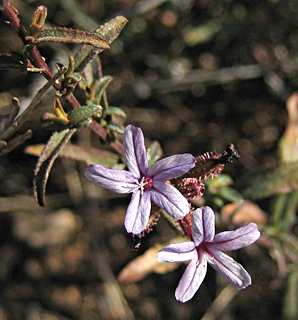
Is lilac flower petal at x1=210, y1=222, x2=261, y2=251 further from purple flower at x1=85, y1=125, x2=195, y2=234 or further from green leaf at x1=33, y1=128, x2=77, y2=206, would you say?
green leaf at x1=33, y1=128, x2=77, y2=206

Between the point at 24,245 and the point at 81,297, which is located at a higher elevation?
the point at 24,245

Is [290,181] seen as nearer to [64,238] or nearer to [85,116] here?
[85,116]

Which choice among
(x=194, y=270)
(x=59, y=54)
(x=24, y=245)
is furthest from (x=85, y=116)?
(x=24, y=245)

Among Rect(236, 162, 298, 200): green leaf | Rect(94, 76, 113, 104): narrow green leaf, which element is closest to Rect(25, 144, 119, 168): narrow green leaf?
Rect(94, 76, 113, 104): narrow green leaf

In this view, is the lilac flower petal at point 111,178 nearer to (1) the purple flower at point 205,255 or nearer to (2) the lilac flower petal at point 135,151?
(2) the lilac flower petal at point 135,151

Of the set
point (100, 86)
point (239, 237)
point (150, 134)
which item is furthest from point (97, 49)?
point (150, 134)

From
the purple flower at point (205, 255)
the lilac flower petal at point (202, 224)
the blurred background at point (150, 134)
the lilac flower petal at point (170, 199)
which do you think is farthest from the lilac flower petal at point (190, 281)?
the blurred background at point (150, 134)

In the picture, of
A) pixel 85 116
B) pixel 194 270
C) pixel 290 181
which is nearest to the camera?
pixel 194 270
